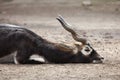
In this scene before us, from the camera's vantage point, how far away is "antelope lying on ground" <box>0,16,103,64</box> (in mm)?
10562

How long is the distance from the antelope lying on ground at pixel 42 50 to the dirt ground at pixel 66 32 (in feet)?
0.78

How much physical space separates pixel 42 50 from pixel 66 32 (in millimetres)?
5311

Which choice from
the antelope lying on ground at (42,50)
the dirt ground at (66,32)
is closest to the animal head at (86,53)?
the antelope lying on ground at (42,50)

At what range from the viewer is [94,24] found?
18422mm

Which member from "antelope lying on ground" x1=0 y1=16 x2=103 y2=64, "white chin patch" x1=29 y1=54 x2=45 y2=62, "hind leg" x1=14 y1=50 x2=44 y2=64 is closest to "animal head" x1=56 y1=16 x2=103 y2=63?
"antelope lying on ground" x1=0 y1=16 x2=103 y2=64

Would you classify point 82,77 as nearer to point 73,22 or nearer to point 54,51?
point 54,51

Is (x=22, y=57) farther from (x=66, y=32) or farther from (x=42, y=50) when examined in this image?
(x=66, y=32)

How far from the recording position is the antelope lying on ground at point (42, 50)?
1056 cm

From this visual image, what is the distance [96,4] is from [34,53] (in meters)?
13.4

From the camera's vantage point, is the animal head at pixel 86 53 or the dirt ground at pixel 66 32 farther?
the animal head at pixel 86 53

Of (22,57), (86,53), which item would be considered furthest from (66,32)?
(22,57)

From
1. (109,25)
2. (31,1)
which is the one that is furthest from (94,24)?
(31,1)

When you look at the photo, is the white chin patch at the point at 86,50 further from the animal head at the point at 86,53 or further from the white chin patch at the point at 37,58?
the white chin patch at the point at 37,58

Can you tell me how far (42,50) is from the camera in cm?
1062
